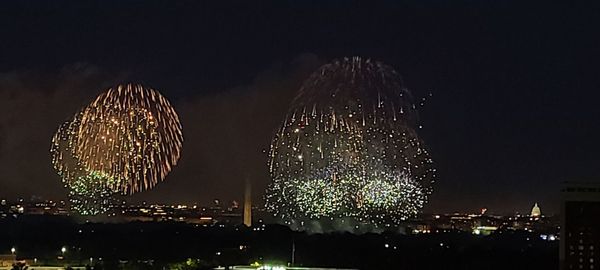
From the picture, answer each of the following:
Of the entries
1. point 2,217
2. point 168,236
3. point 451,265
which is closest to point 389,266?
point 451,265

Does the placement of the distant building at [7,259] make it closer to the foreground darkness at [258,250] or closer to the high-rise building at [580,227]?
the foreground darkness at [258,250]

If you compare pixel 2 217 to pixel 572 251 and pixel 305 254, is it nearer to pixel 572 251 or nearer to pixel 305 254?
pixel 305 254

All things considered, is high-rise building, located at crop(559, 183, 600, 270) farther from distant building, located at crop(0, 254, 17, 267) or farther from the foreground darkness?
distant building, located at crop(0, 254, 17, 267)

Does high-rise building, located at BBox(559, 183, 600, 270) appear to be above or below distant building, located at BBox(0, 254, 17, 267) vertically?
above

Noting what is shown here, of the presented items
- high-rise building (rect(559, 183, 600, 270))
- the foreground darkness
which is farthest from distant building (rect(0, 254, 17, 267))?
high-rise building (rect(559, 183, 600, 270))

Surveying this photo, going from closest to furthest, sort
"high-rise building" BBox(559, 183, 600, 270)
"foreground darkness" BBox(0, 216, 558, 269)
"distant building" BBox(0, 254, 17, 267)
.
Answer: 1. "high-rise building" BBox(559, 183, 600, 270)
2. "distant building" BBox(0, 254, 17, 267)
3. "foreground darkness" BBox(0, 216, 558, 269)

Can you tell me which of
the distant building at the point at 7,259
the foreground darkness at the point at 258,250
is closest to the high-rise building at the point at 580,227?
the foreground darkness at the point at 258,250
